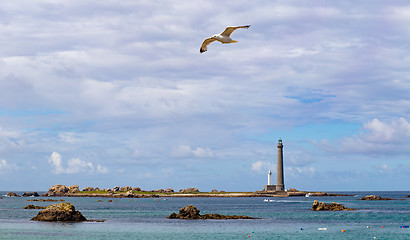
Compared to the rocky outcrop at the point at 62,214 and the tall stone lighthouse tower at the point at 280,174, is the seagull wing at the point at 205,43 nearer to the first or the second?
the rocky outcrop at the point at 62,214

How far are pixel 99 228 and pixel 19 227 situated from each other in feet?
33.8

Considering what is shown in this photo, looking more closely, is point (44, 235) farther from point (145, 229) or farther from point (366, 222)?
point (366, 222)

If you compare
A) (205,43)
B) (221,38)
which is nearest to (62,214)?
(205,43)

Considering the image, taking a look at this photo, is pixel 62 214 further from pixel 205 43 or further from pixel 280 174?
pixel 280 174

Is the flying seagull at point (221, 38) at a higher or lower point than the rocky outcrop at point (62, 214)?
higher

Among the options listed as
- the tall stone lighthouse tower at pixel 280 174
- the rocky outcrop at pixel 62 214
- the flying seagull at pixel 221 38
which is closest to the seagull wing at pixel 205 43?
the flying seagull at pixel 221 38

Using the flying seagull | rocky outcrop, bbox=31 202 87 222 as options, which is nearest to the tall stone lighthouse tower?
rocky outcrop, bbox=31 202 87 222

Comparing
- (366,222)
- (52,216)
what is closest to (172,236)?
(52,216)

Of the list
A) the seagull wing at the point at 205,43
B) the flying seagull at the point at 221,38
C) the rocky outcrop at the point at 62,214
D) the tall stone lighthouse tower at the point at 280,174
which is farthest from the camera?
the tall stone lighthouse tower at the point at 280,174

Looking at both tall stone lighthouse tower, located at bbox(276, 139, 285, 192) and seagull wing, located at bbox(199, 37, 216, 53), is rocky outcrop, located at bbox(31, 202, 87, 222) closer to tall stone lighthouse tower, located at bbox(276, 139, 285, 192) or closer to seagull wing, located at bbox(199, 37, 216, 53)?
seagull wing, located at bbox(199, 37, 216, 53)

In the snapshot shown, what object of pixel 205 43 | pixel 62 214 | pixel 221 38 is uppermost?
pixel 221 38

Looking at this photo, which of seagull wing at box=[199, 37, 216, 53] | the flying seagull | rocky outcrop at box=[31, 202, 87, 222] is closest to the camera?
seagull wing at box=[199, 37, 216, 53]

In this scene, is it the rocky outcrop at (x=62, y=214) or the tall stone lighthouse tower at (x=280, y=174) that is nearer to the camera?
the rocky outcrop at (x=62, y=214)

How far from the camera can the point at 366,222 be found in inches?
3029
